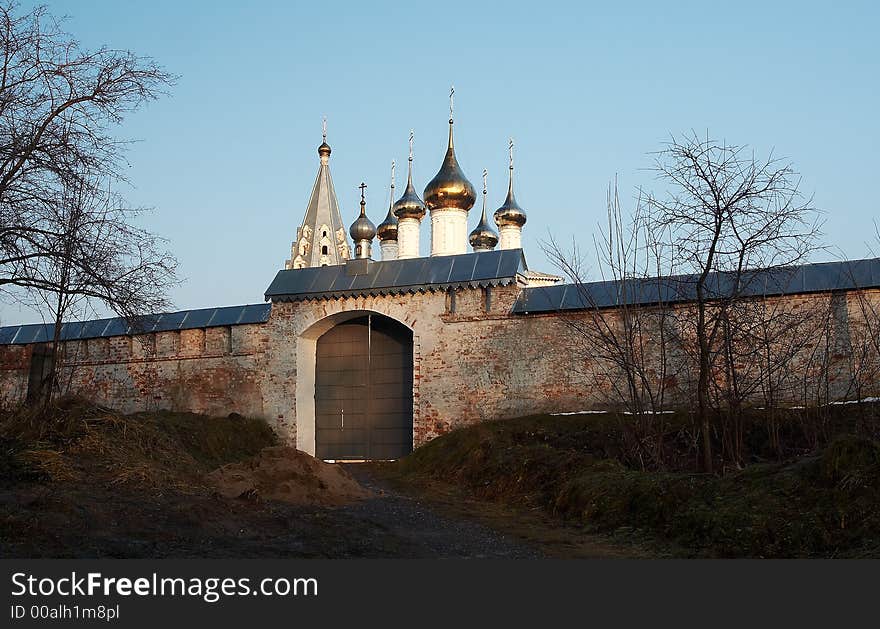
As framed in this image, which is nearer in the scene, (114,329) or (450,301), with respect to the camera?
(450,301)

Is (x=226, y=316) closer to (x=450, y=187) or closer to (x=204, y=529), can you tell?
(x=450, y=187)

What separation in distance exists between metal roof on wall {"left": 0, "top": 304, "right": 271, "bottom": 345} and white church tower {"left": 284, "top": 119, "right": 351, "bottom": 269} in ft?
39.1

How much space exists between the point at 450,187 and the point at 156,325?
866cm

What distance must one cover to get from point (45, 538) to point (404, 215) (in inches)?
863

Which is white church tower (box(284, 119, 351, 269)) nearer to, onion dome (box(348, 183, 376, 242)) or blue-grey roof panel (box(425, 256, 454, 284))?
onion dome (box(348, 183, 376, 242))

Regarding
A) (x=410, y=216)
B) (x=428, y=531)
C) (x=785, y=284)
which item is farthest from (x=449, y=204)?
(x=428, y=531)

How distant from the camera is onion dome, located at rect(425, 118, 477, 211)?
74.9 feet

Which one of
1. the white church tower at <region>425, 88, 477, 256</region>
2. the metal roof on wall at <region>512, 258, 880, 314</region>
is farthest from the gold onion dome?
the metal roof on wall at <region>512, 258, 880, 314</region>

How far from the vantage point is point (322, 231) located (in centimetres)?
3275

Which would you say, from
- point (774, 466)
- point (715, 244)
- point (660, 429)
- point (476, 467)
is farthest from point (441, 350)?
point (774, 466)

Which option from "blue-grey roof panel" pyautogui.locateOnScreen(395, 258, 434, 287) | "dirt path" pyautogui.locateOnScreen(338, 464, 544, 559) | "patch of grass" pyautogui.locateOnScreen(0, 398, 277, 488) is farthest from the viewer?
"blue-grey roof panel" pyautogui.locateOnScreen(395, 258, 434, 287)

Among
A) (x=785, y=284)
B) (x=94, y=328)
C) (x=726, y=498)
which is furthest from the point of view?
(x=94, y=328)

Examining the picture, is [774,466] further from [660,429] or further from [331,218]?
[331,218]

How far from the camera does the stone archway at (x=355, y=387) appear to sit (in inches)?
691
